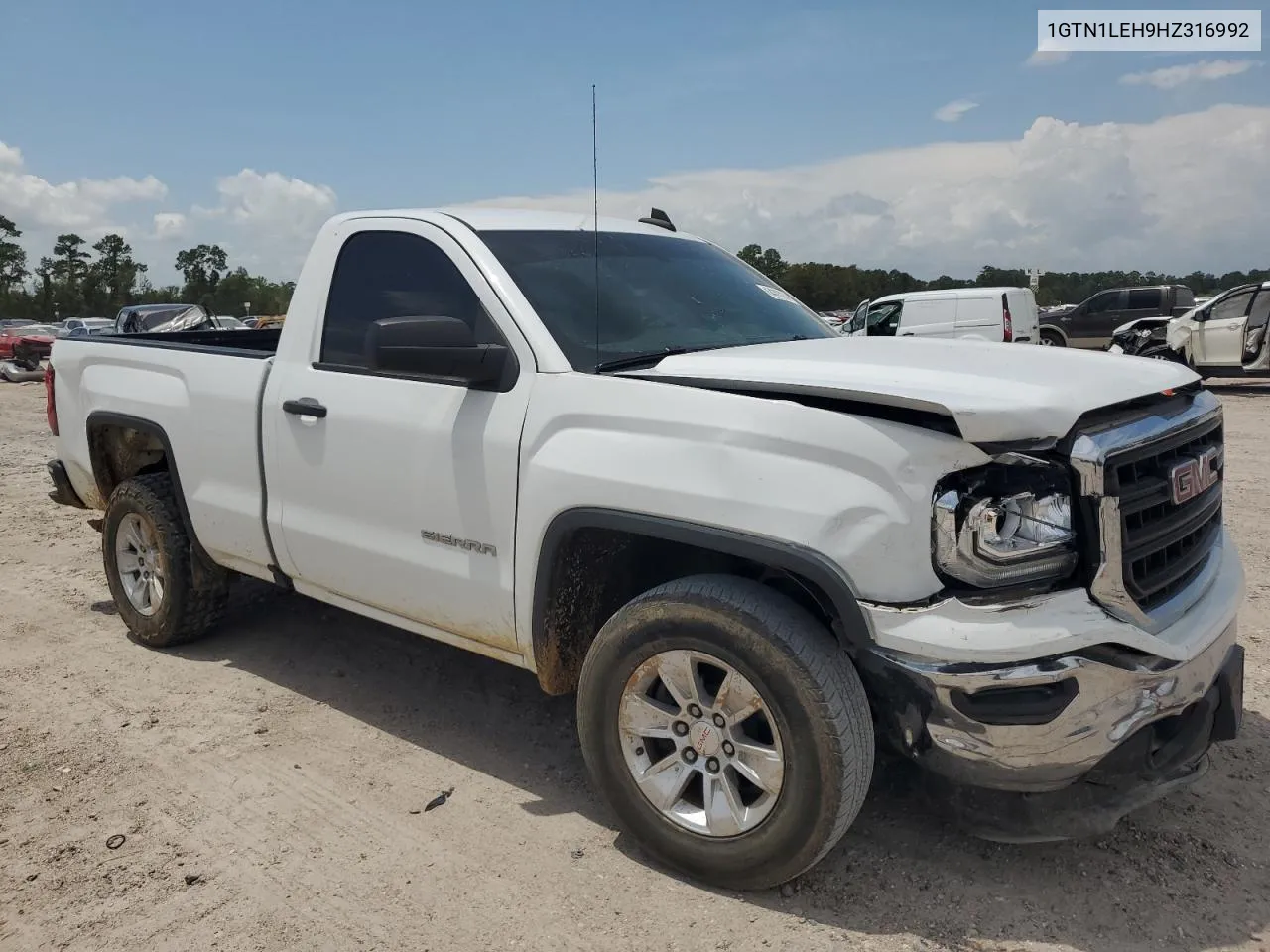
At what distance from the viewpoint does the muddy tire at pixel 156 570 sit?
183 inches

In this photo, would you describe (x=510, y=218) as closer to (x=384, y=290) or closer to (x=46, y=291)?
(x=384, y=290)

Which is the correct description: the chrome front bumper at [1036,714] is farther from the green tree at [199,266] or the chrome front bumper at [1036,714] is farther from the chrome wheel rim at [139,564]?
the green tree at [199,266]

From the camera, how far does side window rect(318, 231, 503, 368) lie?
353 centimetres

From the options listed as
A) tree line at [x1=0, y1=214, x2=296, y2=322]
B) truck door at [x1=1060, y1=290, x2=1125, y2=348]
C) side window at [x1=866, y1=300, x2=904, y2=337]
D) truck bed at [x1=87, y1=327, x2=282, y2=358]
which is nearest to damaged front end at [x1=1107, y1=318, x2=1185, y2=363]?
truck door at [x1=1060, y1=290, x2=1125, y2=348]

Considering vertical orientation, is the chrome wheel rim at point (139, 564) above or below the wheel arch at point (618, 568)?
below

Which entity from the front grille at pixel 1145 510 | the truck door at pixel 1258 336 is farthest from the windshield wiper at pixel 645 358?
the truck door at pixel 1258 336

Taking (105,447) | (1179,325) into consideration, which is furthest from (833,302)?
(105,447)

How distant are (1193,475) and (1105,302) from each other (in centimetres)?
2327

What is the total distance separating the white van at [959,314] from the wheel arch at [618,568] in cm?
1435

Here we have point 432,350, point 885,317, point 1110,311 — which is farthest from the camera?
point 1110,311

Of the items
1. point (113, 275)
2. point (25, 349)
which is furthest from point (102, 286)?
point (25, 349)

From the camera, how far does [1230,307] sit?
16.5 metres

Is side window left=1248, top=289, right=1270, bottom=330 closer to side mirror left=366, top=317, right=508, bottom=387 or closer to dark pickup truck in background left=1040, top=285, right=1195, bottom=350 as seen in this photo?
dark pickup truck in background left=1040, top=285, right=1195, bottom=350

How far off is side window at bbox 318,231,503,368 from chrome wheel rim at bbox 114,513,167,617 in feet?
5.43
